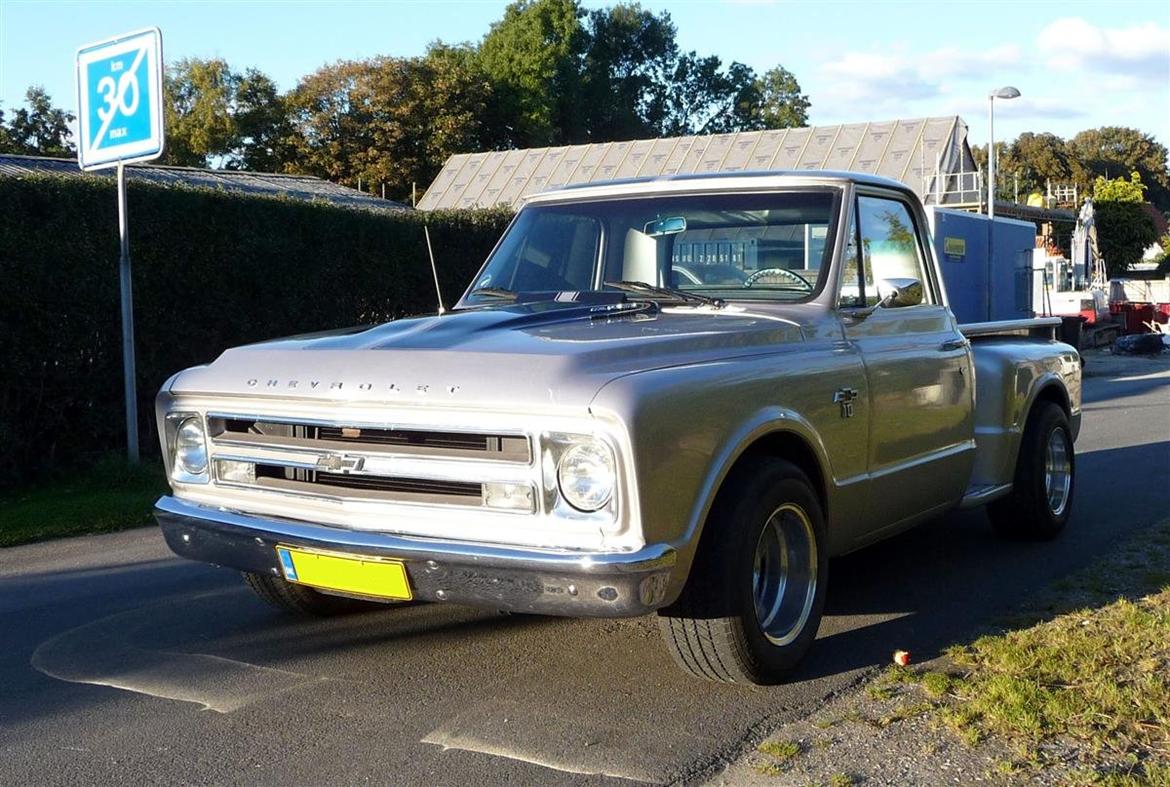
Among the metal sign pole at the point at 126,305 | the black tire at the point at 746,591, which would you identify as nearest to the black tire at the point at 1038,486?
the black tire at the point at 746,591

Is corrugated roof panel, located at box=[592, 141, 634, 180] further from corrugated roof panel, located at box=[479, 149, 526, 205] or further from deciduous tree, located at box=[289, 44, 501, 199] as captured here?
deciduous tree, located at box=[289, 44, 501, 199]

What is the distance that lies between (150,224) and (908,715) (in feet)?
28.0

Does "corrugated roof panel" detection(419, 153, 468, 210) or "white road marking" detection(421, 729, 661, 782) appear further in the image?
"corrugated roof panel" detection(419, 153, 468, 210)

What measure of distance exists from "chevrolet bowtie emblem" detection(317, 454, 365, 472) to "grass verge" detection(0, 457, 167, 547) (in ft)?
14.2

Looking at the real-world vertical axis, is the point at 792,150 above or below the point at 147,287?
above

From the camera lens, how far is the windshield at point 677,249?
535 centimetres

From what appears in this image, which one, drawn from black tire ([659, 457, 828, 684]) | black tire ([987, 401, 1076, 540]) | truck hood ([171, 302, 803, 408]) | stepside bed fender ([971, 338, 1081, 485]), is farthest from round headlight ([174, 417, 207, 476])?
black tire ([987, 401, 1076, 540])

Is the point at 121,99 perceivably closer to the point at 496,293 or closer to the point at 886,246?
the point at 496,293

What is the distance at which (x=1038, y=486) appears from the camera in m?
6.86

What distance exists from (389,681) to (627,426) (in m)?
1.61

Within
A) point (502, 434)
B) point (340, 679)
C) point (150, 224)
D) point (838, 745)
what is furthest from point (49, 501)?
point (838, 745)

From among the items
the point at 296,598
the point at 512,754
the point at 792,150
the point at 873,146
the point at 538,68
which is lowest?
the point at 512,754

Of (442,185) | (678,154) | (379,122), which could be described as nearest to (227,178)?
(442,185)

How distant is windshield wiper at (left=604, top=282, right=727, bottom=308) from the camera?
202 inches
